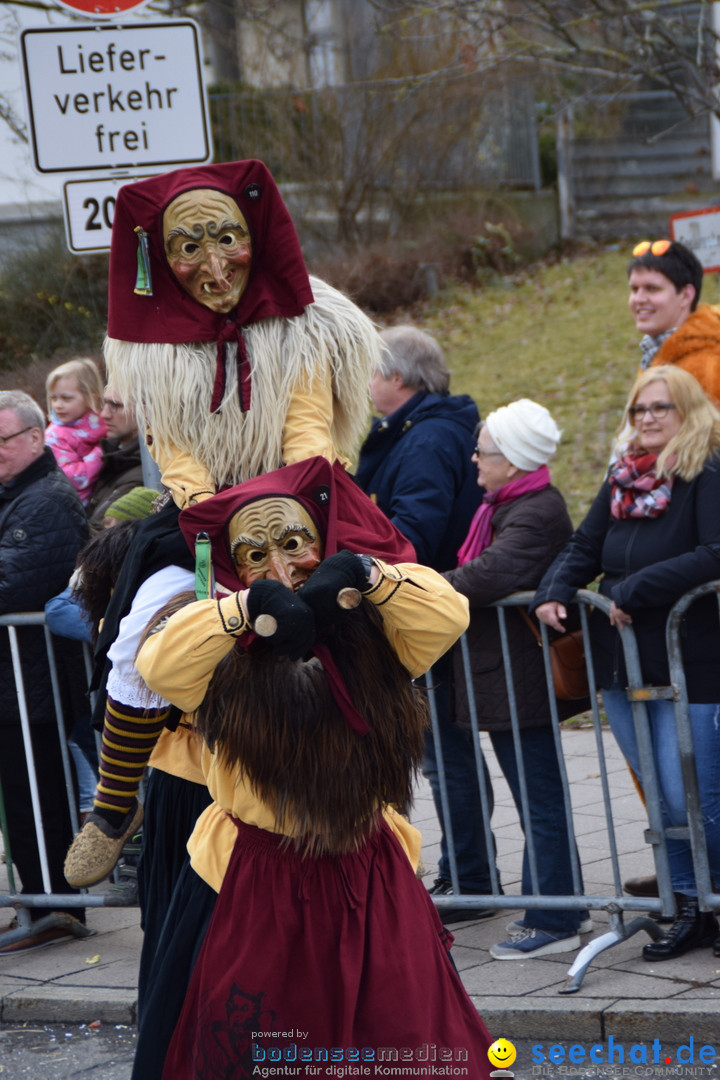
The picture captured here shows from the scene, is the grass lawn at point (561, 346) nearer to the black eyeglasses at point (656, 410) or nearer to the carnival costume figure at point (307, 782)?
the black eyeglasses at point (656, 410)

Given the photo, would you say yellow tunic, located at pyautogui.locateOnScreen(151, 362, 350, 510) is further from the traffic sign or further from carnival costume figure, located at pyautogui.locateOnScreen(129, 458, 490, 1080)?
the traffic sign

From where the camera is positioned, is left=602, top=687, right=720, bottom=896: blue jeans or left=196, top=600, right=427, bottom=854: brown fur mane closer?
left=196, top=600, right=427, bottom=854: brown fur mane

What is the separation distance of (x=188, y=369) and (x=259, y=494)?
527 mm

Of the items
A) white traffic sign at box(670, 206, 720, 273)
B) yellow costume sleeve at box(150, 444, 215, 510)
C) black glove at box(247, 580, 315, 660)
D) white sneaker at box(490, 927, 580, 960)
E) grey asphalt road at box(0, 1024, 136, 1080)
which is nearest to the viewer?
black glove at box(247, 580, 315, 660)

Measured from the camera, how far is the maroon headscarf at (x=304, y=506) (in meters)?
2.83

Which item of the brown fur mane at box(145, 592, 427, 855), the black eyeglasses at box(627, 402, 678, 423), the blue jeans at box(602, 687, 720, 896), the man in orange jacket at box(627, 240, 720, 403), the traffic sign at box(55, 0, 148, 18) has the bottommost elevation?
the blue jeans at box(602, 687, 720, 896)

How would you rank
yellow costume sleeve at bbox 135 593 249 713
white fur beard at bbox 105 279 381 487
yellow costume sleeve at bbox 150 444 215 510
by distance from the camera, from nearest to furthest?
1. yellow costume sleeve at bbox 135 593 249 713
2. yellow costume sleeve at bbox 150 444 215 510
3. white fur beard at bbox 105 279 381 487

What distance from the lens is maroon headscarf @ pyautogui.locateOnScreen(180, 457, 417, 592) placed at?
9.30 feet

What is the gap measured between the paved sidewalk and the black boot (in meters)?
0.03

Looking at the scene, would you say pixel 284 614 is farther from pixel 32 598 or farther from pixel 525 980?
pixel 32 598

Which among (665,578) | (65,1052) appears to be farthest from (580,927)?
(65,1052)

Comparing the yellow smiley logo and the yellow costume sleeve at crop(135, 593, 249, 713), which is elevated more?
the yellow costume sleeve at crop(135, 593, 249, 713)

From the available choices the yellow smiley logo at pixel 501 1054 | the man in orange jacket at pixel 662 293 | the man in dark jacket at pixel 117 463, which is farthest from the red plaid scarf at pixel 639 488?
the man in dark jacket at pixel 117 463

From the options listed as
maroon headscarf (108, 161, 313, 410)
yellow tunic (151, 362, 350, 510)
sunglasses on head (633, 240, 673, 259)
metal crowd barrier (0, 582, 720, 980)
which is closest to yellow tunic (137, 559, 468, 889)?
yellow tunic (151, 362, 350, 510)
